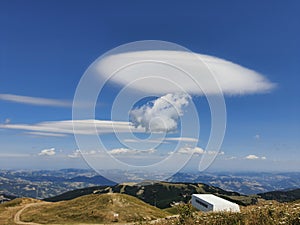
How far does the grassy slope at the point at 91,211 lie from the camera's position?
84.3 metres

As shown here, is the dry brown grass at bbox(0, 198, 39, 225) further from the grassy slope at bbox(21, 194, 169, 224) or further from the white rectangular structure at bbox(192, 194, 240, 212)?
the white rectangular structure at bbox(192, 194, 240, 212)

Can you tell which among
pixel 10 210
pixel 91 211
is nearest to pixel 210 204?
pixel 91 211

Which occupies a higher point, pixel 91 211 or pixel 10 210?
pixel 91 211

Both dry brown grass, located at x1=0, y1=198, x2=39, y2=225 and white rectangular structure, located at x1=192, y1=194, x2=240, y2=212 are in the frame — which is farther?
white rectangular structure, located at x1=192, y1=194, x2=240, y2=212

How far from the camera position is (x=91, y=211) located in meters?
88.9

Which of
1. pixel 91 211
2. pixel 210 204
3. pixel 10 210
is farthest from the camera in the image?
pixel 210 204

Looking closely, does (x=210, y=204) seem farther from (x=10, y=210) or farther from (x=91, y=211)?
(x=10, y=210)

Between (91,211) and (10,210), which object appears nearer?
(91,211)

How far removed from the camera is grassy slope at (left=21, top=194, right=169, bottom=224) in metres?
84.3

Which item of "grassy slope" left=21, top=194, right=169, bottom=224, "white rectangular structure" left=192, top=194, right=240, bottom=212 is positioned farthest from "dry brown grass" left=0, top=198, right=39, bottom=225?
"white rectangular structure" left=192, top=194, right=240, bottom=212

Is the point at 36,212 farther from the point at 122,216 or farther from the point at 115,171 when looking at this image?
the point at 115,171

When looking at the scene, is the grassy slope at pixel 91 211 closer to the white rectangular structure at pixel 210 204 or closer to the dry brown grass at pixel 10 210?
the dry brown grass at pixel 10 210

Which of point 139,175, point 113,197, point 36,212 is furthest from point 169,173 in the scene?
point 36,212

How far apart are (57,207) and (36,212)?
6796 mm
